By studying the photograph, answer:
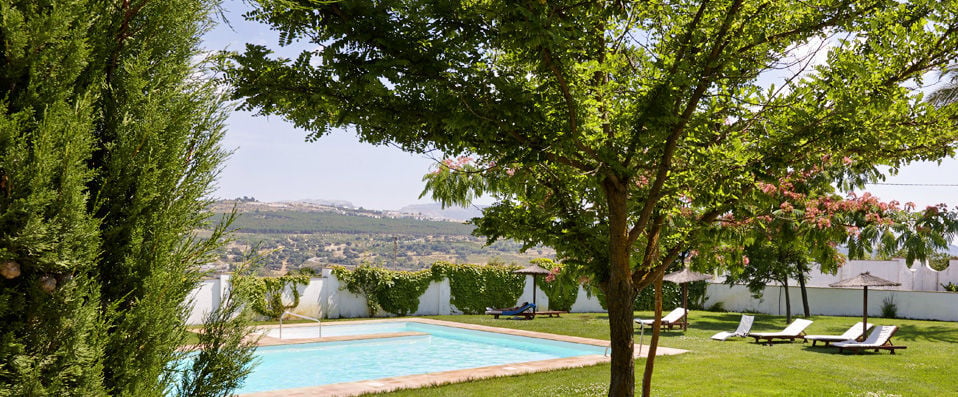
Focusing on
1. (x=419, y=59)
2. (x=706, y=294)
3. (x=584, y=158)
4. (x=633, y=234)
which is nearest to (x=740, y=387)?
(x=633, y=234)

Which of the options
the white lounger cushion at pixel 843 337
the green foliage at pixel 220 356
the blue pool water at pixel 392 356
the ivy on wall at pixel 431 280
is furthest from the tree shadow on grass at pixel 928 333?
the green foliage at pixel 220 356

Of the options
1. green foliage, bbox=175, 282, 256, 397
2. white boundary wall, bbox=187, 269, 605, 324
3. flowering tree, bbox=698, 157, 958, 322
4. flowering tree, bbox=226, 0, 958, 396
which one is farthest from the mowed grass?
white boundary wall, bbox=187, 269, 605, 324

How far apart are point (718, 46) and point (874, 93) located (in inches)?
41.3

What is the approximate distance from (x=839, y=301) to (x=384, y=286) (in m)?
17.4

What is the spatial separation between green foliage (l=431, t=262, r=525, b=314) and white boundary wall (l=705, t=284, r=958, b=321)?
839 cm

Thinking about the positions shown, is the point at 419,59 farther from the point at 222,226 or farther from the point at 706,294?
the point at 706,294

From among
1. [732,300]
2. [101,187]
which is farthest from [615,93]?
[732,300]

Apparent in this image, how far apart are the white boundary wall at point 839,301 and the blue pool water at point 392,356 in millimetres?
11641

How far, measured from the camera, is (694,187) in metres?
4.80

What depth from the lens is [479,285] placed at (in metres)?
26.0

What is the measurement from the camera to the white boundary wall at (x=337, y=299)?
19.7 meters

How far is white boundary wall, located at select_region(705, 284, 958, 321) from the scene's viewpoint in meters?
22.8

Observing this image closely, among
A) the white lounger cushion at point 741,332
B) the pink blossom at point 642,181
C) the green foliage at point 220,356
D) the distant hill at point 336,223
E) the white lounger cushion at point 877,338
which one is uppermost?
the distant hill at point 336,223

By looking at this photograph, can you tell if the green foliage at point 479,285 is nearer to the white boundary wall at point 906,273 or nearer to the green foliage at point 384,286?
the green foliage at point 384,286
